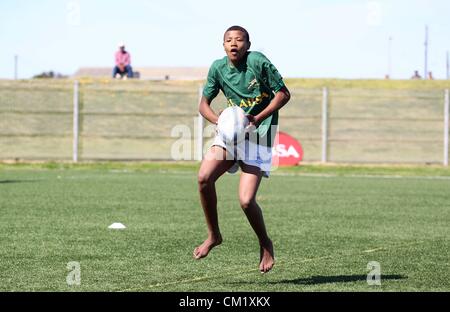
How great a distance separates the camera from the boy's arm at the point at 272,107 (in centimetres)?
914

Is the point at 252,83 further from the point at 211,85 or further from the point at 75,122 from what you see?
the point at 75,122

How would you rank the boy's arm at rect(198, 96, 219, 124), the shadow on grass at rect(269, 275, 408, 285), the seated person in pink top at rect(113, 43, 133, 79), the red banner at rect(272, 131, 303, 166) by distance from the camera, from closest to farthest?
the shadow on grass at rect(269, 275, 408, 285) < the boy's arm at rect(198, 96, 219, 124) < the red banner at rect(272, 131, 303, 166) < the seated person in pink top at rect(113, 43, 133, 79)

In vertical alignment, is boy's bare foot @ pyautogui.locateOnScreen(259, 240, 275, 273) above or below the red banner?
below

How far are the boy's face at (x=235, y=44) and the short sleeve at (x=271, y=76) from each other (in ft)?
0.70

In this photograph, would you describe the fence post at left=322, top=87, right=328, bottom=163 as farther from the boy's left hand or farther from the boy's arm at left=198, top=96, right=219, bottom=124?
the boy's left hand

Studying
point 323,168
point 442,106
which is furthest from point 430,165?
point 323,168

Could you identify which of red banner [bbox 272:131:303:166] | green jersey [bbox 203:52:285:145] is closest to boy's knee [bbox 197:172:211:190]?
green jersey [bbox 203:52:285:145]

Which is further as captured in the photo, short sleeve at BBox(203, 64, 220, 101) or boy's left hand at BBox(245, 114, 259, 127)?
short sleeve at BBox(203, 64, 220, 101)

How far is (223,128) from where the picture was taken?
904 cm

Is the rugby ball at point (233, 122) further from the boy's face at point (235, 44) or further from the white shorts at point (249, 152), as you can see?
the boy's face at point (235, 44)

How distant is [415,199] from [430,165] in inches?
571

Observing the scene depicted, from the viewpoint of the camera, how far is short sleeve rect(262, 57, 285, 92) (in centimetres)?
916

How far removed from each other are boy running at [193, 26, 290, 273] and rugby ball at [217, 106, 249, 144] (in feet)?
0.40
